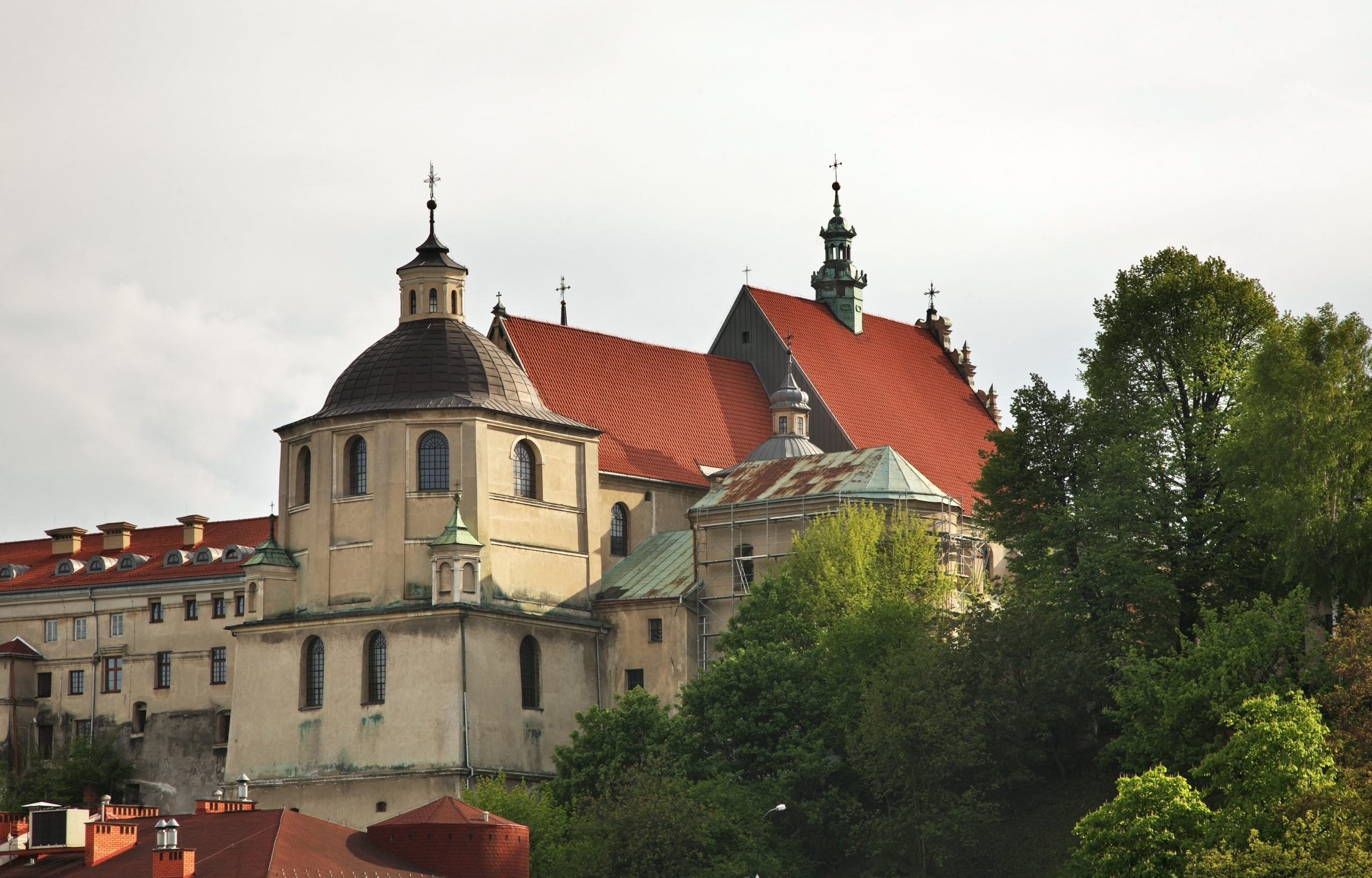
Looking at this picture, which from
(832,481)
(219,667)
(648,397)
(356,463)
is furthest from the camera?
(219,667)

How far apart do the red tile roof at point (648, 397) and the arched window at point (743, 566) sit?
668cm

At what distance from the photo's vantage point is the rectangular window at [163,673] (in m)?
88.1

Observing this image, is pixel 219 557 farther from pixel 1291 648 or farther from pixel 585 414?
pixel 1291 648

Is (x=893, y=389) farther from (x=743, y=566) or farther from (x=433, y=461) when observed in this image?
(x=433, y=461)

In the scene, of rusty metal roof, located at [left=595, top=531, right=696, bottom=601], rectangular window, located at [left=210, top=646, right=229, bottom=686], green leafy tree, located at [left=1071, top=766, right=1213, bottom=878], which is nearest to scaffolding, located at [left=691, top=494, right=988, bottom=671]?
rusty metal roof, located at [left=595, top=531, right=696, bottom=601]

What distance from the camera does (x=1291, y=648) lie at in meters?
57.6

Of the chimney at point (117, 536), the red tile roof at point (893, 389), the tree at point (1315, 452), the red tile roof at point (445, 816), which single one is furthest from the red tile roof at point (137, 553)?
the tree at point (1315, 452)

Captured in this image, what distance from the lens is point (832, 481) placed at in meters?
73.9

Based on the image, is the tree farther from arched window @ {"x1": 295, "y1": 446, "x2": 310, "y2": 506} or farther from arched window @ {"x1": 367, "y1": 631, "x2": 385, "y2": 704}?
arched window @ {"x1": 295, "y1": 446, "x2": 310, "y2": 506}

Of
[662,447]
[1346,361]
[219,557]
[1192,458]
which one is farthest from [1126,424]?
[219,557]

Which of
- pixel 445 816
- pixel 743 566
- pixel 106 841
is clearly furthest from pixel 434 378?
pixel 106 841

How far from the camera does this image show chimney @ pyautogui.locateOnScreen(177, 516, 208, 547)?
93.3 m

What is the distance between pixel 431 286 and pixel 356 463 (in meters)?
6.99

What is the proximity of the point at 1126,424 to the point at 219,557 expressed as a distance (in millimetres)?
38565
